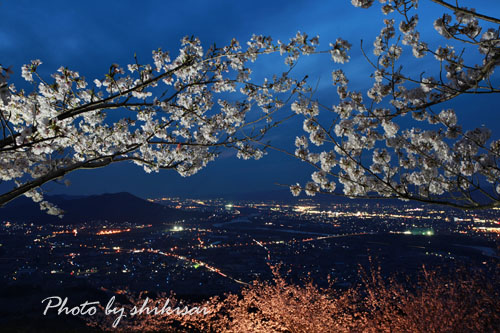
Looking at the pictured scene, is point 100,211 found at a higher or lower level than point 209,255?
higher

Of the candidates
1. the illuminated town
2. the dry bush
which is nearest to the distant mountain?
the illuminated town

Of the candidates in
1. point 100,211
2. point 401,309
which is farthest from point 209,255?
point 100,211

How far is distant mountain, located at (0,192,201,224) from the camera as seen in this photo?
4513 inches

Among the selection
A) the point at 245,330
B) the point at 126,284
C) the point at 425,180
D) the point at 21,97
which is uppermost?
the point at 21,97

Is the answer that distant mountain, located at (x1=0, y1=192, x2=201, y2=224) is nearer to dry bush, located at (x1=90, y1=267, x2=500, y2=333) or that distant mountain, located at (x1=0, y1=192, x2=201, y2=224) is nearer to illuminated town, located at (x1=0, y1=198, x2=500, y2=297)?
illuminated town, located at (x1=0, y1=198, x2=500, y2=297)

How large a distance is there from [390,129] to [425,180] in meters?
0.96

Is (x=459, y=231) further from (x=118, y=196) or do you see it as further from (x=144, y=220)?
(x=118, y=196)

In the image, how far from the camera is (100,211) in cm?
12794

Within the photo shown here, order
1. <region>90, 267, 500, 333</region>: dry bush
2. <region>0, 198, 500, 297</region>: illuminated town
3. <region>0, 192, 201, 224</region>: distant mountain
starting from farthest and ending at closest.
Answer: <region>0, 192, 201, 224</region>: distant mountain
<region>0, 198, 500, 297</region>: illuminated town
<region>90, 267, 500, 333</region>: dry bush

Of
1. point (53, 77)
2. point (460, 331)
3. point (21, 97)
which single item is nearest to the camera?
point (53, 77)

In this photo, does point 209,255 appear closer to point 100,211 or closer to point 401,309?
point 401,309

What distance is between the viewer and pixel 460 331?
246 inches

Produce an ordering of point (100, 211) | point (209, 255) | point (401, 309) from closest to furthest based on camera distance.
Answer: point (401, 309)
point (209, 255)
point (100, 211)

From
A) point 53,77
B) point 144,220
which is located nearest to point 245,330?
point 53,77
